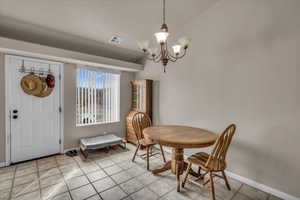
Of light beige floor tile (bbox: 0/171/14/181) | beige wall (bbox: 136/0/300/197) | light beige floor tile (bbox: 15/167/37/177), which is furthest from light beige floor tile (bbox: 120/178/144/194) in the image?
light beige floor tile (bbox: 0/171/14/181)

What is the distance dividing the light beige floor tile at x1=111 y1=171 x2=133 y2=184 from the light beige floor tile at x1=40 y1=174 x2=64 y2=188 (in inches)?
32.2

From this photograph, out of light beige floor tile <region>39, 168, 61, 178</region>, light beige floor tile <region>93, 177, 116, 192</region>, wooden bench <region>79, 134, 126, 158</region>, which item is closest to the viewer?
light beige floor tile <region>93, 177, 116, 192</region>

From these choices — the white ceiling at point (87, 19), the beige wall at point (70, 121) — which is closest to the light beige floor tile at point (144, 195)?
the beige wall at point (70, 121)

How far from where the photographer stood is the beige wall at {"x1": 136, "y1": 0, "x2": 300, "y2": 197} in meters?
1.87

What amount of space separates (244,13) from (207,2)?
0.70 m

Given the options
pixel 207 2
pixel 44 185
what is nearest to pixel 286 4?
pixel 207 2

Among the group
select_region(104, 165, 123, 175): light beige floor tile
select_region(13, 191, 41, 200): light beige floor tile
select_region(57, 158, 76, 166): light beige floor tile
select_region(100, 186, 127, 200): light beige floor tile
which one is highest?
select_region(57, 158, 76, 166): light beige floor tile

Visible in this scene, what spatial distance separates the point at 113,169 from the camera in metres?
2.57

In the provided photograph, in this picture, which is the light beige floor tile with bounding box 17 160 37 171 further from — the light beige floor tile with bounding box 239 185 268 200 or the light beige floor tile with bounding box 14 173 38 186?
the light beige floor tile with bounding box 239 185 268 200

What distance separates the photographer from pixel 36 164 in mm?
2703

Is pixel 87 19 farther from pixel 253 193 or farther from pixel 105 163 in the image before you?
pixel 253 193

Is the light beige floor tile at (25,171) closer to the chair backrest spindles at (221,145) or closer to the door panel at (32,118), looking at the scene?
the door panel at (32,118)

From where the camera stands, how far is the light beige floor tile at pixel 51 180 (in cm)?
212

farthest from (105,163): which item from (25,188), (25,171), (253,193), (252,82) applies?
(252,82)
